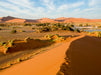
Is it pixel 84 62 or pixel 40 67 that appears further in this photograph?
pixel 84 62

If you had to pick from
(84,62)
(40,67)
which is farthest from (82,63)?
(40,67)

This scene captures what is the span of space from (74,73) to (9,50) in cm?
769

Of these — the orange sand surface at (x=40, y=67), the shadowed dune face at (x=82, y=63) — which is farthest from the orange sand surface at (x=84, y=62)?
the orange sand surface at (x=40, y=67)

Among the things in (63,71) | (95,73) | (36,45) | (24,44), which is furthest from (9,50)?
(95,73)

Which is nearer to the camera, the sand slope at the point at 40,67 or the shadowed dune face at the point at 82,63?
the shadowed dune face at the point at 82,63

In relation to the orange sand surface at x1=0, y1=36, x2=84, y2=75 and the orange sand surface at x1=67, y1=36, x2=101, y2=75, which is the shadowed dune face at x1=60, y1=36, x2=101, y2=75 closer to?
the orange sand surface at x1=67, y1=36, x2=101, y2=75

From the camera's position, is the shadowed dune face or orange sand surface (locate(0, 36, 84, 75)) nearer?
the shadowed dune face

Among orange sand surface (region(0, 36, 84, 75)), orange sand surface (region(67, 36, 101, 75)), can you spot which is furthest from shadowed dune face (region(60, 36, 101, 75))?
orange sand surface (region(0, 36, 84, 75))

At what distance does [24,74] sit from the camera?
351 centimetres

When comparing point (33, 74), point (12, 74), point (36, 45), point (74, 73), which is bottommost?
point (36, 45)

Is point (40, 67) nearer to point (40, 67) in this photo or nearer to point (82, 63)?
point (40, 67)

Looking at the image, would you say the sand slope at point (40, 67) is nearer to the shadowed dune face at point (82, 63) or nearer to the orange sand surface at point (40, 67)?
the orange sand surface at point (40, 67)

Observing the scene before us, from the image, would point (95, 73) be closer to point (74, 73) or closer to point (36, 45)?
point (74, 73)

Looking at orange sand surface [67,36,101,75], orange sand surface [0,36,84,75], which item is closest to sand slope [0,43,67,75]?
orange sand surface [0,36,84,75]
